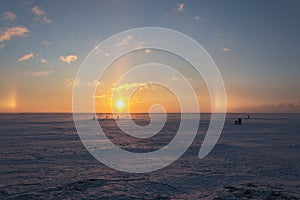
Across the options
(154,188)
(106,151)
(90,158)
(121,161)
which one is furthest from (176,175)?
(106,151)

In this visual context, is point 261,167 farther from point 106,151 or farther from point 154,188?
point 106,151

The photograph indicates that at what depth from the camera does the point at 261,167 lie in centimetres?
1274

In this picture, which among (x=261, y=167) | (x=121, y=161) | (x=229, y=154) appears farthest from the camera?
(x=229, y=154)

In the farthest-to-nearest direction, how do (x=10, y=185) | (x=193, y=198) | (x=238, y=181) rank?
(x=238, y=181) → (x=10, y=185) → (x=193, y=198)

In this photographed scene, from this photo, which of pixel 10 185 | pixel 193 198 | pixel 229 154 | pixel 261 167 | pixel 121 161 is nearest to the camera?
pixel 193 198

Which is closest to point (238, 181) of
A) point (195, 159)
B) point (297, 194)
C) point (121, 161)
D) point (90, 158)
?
point (297, 194)

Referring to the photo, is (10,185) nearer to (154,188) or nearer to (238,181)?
(154,188)

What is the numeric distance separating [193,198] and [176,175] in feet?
9.44

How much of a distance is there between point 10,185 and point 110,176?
3.54 metres

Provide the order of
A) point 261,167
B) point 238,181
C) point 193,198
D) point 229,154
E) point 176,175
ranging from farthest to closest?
point 229,154
point 261,167
point 176,175
point 238,181
point 193,198

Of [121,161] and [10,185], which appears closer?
[10,185]

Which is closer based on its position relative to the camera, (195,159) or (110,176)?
(110,176)

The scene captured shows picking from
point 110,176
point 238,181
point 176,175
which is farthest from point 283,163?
point 110,176

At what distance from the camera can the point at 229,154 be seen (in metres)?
16.3
